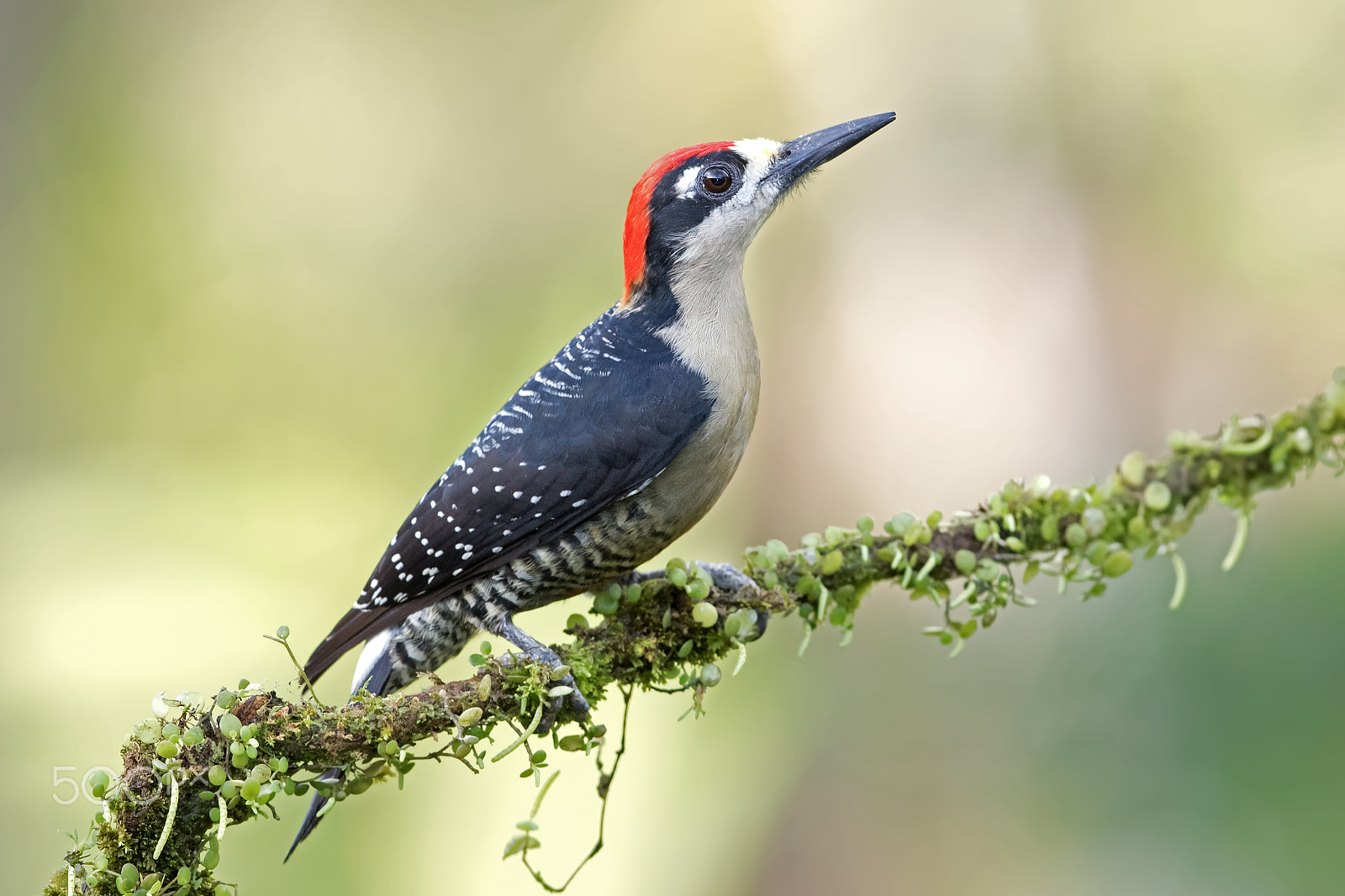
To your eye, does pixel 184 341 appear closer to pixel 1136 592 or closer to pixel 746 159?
pixel 746 159

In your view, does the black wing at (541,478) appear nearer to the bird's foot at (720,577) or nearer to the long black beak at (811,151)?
the bird's foot at (720,577)

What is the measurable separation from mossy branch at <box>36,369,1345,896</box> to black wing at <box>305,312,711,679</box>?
40 cm

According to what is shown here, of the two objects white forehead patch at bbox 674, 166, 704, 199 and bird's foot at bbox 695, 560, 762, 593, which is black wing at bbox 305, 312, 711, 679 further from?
white forehead patch at bbox 674, 166, 704, 199

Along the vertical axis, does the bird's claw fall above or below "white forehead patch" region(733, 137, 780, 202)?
below

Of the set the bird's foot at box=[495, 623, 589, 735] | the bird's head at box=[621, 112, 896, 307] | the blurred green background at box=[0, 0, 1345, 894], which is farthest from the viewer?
the blurred green background at box=[0, 0, 1345, 894]

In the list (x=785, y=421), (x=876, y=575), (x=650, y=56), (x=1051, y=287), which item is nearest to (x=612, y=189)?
(x=650, y=56)

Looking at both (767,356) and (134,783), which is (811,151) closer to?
(134,783)

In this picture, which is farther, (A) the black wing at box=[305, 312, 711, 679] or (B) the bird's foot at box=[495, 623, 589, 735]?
(A) the black wing at box=[305, 312, 711, 679]

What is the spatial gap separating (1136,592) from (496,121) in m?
5.02

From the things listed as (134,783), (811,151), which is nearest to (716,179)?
(811,151)

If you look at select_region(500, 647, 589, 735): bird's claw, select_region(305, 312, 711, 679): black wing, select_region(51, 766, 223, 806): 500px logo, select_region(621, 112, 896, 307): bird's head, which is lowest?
select_region(500, 647, 589, 735): bird's claw

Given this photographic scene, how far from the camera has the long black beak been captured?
3.01m

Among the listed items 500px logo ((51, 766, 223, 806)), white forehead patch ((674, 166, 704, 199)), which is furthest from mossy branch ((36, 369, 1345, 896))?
white forehead patch ((674, 166, 704, 199))

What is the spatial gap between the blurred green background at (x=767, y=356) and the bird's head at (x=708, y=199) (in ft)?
9.16
